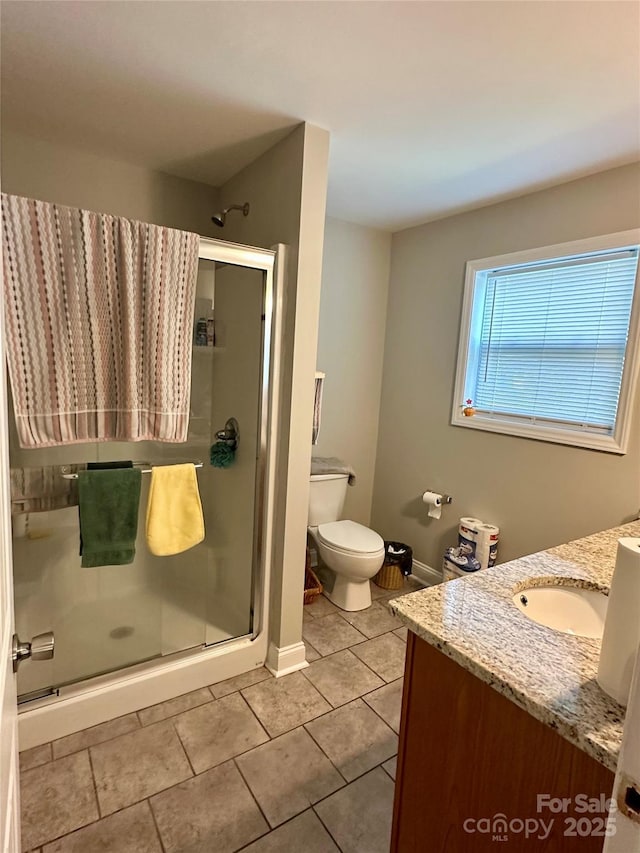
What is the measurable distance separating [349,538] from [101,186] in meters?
2.37

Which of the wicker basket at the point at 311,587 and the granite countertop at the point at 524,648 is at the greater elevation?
the granite countertop at the point at 524,648

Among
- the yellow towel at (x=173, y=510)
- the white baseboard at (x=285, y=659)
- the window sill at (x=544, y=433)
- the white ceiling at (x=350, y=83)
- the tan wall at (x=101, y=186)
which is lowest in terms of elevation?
the white baseboard at (x=285, y=659)

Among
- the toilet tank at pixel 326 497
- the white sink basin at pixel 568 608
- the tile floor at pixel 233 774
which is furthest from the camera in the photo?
the toilet tank at pixel 326 497

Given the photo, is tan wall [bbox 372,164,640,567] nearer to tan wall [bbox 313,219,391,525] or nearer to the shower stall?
tan wall [bbox 313,219,391,525]

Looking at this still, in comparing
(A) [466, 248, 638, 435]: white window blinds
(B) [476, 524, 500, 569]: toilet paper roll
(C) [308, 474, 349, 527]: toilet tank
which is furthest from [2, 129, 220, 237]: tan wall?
(B) [476, 524, 500, 569]: toilet paper roll

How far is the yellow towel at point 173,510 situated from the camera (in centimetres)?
190

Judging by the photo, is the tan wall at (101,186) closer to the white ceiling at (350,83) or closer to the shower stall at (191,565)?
the white ceiling at (350,83)

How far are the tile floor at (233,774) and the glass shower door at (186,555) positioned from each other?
0.29m

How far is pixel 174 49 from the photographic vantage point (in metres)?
1.48

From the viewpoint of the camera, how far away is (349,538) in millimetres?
2717

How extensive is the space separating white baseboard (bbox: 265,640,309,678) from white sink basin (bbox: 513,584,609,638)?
1289 mm

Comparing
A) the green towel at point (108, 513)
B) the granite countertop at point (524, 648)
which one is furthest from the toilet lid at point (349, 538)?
the granite countertop at point (524, 648)

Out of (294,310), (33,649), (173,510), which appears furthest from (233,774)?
(294,310)

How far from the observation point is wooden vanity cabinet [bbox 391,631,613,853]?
762 mm
